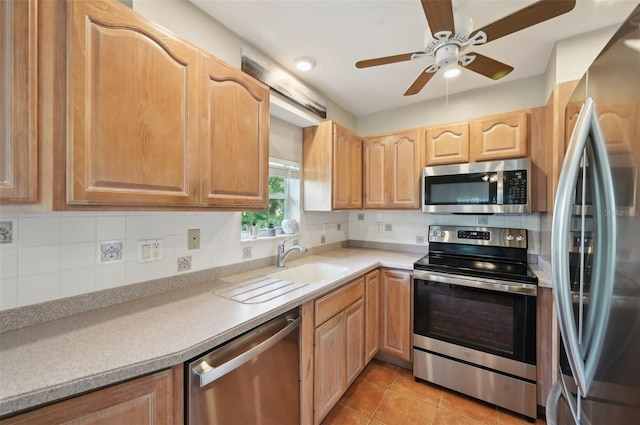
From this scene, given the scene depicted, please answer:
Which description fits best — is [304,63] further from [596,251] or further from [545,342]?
[545,342]

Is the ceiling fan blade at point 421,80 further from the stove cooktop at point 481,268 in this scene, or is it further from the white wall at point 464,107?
the stove cooktop at point 481,268

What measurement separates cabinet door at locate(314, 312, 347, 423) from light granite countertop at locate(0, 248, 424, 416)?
1.13 ft

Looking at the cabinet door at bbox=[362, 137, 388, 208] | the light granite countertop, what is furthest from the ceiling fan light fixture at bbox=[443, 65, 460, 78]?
the light granite countertop

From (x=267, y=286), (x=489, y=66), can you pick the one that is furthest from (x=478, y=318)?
(x=489, y=66)

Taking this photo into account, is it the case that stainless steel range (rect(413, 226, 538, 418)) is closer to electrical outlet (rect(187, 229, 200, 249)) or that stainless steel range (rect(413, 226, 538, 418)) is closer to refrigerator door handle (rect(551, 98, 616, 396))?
refrigerator door handle (rect(551, 98, 616, 396))

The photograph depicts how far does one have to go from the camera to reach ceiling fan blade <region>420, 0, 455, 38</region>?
101 centimetres

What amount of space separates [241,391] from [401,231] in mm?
2184

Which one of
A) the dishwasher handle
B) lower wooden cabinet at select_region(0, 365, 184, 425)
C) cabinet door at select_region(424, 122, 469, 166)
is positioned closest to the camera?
lower wooden cabinet at select_region(0, 365, 184, 425)

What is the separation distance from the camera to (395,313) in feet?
7.16

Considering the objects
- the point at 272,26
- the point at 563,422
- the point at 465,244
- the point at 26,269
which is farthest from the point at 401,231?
the point at 26,269

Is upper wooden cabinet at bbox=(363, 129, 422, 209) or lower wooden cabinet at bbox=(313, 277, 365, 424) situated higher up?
upper wooden cabinet at bbox=(363, 129, 422, 209)

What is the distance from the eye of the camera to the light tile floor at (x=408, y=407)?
1699 mm

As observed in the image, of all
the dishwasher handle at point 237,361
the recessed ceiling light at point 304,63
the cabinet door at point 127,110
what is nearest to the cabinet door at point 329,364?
the dishwasher handle at point 237,361

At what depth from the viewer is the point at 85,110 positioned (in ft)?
2.85
